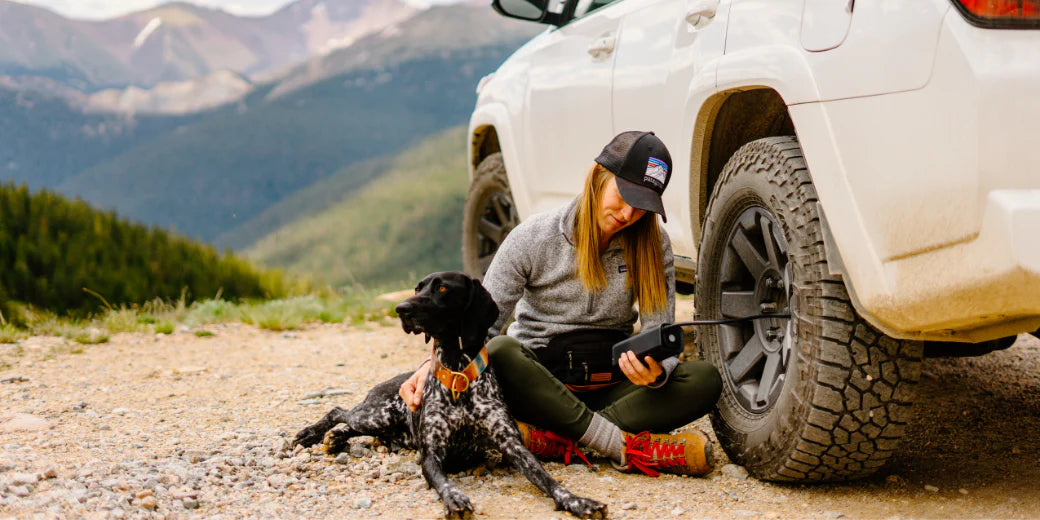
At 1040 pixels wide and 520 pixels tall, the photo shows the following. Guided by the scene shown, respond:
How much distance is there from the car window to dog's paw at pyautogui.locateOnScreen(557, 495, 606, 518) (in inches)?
99.6

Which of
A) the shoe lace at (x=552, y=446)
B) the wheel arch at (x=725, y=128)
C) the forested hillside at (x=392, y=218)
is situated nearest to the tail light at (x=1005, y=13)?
the wheel arch at (x=725, y=128)

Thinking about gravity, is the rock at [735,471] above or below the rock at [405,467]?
above

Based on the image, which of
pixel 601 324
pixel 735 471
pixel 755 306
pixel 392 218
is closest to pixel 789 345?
pixel 755 306

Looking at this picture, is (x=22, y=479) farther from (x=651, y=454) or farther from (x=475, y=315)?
(x=651, y=454)

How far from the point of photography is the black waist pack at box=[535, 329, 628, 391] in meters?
3.20

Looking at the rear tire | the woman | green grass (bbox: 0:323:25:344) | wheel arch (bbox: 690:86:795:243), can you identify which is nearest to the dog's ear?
the woman

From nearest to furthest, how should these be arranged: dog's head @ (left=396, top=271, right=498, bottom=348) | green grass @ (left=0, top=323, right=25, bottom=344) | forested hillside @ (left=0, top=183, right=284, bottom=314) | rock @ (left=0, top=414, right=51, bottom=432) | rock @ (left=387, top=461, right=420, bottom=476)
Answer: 1. dog's head @ (left=396, top=271, right=498, bottom=348)
2. rock @ (left=387, top=461, right=420, bottom=476)
3. rock @ (left=0, top=414, right=51, bottom=432)
4. green grass @ (left=0, top=323, right=25, bottom=344)
5. forested hillside @ (left=0, top=183, right=284, bottom=314)

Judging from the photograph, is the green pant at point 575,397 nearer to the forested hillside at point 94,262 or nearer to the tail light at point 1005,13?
the tail light at point 1005,13

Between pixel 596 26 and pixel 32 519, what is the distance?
296 cm

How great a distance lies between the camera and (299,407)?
4086mm

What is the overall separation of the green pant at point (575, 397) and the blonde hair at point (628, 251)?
0.30 m

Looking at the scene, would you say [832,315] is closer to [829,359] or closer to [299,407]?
[829,359]

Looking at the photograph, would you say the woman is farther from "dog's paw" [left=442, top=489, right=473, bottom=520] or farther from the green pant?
"dog's paw" [left=442, top=489, right=473, bottom=520]

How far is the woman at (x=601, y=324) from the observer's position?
2.95 m
